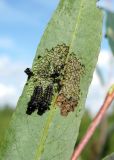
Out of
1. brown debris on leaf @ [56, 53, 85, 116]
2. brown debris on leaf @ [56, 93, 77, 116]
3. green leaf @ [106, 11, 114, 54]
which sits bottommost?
brown debris on leaf @ [56, 93, 77, 116]

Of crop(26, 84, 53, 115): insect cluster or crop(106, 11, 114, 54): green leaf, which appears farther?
crop(106, 11, 114, 54): green leaf

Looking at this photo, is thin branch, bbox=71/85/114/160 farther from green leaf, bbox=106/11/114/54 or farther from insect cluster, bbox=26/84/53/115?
green leaf, bbox=106/11/114/54

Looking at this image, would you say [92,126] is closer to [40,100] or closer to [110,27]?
[40,100]

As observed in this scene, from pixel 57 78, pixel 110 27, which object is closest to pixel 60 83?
pixel 57 78

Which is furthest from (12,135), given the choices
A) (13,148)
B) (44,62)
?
(44,62)

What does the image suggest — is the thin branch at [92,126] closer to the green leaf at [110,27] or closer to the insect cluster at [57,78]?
the insect cluster at [57,78]

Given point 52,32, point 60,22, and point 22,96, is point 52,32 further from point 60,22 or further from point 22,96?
point 22,96

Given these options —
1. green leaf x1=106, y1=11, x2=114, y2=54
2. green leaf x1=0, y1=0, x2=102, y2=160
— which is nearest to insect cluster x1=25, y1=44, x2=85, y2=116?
green leaf x1=0, y1=0, x2=102, y2=160

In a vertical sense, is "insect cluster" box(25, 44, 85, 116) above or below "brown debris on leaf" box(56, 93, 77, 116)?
above
